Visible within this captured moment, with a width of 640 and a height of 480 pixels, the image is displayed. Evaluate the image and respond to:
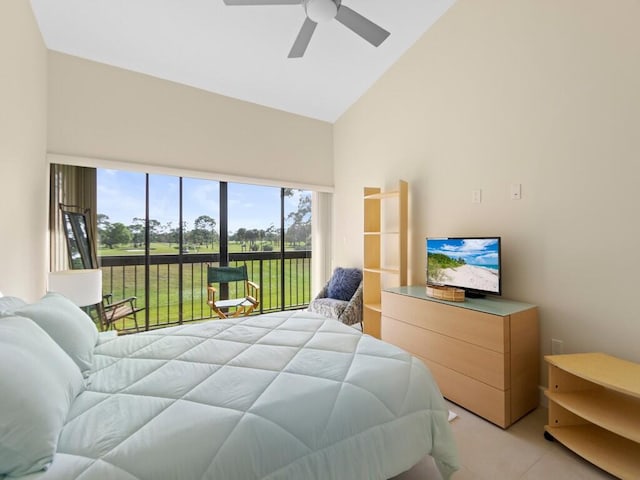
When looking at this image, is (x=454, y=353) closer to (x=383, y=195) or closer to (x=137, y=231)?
(x=383, y=195)

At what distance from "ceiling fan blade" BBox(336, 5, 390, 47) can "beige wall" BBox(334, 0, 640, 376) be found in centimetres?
92

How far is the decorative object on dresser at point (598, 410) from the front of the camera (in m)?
1.45

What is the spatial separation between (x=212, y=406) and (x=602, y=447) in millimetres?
2029

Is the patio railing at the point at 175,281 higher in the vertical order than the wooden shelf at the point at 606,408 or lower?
higher

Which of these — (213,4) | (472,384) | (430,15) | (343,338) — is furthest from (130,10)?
(472,384)

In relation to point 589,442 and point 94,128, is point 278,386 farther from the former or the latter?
point 94,128

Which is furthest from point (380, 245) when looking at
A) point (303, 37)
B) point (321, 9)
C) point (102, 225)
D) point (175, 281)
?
point (102, 225)

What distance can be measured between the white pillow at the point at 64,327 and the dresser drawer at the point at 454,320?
2.15 metres

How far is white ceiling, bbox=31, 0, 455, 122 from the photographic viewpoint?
2.52 metres

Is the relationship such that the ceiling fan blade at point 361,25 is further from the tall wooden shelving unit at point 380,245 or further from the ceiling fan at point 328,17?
the tall wooden shelving unit at point 380,245

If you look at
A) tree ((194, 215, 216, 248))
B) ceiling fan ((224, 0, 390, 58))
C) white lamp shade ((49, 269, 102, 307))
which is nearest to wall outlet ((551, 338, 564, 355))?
ceiling fan ((224, 0, 390, 58))

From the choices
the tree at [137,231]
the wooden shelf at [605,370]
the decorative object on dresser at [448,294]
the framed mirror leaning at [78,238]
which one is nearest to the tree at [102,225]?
the framed mirror leaning at [78,238]

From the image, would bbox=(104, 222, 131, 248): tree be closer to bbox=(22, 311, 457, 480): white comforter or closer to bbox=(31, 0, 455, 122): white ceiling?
bbox=(31, 0, 455, 122): white ceiling

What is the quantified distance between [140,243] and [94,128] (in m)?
1.27
